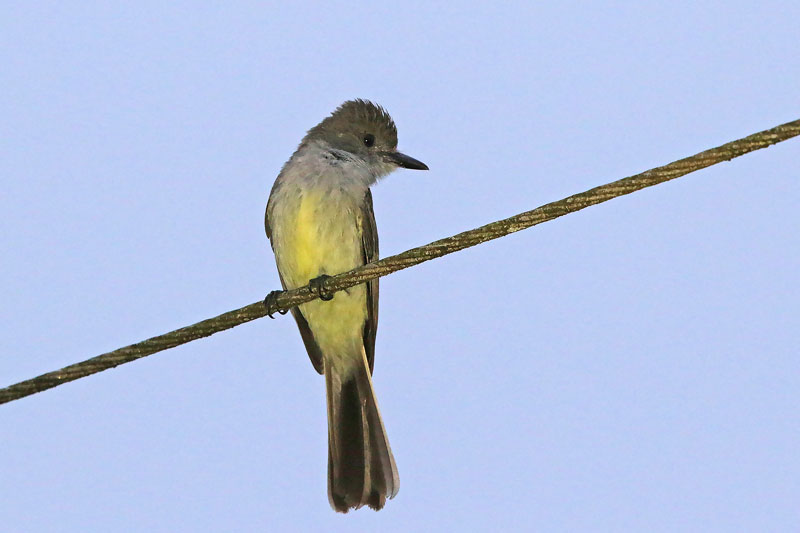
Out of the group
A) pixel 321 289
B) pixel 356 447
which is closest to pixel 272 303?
pixel 321 289

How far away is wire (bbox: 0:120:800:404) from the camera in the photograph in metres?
4.23

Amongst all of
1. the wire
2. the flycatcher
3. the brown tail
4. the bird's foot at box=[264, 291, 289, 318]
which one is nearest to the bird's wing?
the flycatcher

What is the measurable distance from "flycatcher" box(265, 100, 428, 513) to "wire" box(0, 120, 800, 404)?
1.62 m

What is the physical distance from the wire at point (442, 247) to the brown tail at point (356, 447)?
7.34 ft

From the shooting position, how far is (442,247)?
16.3ft

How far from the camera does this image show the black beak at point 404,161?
868 centimetres

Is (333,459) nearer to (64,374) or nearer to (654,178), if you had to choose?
(64,374)


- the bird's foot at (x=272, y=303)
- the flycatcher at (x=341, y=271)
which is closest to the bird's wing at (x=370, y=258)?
the flycatcher at (x=341, y=271)

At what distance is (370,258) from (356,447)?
138 cm

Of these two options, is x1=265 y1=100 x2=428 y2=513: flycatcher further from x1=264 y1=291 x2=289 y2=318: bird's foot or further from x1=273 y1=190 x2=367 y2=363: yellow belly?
x1=264 y1=291 x2=289 y2=318: bird's foot

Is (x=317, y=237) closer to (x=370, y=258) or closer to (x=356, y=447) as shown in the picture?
(x=370, y=258)

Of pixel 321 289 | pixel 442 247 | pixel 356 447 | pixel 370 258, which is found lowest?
pixel 442 247

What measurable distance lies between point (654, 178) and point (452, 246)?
39.3 inches

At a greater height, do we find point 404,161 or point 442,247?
point 404,161
